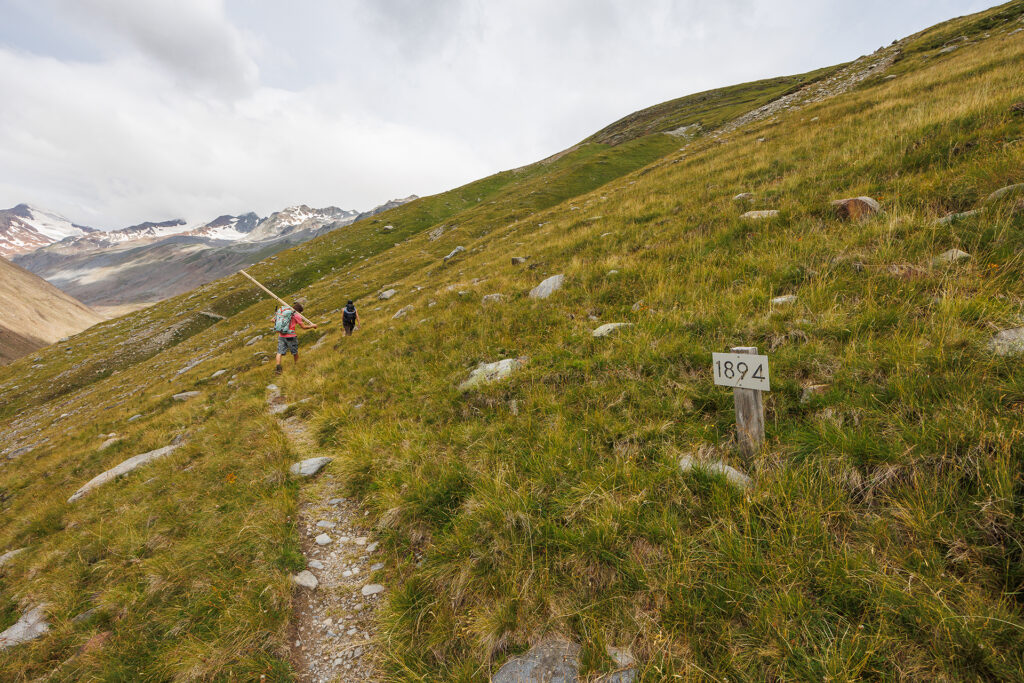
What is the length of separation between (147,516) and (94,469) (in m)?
6.86

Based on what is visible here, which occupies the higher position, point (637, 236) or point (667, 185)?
point (667, 185)

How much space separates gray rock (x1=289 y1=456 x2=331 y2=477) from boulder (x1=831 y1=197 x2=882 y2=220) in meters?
10.4

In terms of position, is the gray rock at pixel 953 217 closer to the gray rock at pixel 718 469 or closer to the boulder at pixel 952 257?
the boulder at pixel 952 257

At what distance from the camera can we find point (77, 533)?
19.6ft

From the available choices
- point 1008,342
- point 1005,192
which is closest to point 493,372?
point 1008,342

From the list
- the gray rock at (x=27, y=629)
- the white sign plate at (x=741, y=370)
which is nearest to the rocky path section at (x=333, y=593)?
the gray rock at (x=27, y=629)

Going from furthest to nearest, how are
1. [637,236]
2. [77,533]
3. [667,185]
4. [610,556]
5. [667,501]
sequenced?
[667,185] → [637,236] → [77,533] → [667,501] → [610,556]

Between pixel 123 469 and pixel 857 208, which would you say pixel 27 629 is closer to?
pixel 123 469

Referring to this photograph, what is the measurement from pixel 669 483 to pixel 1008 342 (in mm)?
3337

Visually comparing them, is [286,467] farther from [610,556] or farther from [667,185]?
[667,185]

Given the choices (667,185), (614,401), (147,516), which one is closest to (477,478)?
(614,401)

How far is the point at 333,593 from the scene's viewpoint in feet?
12.5

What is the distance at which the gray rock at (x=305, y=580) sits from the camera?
388 cm

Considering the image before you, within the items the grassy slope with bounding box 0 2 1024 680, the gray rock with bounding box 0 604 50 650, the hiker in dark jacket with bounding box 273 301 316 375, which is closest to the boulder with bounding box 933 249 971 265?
the grassy slope with bounding box 0 2 1024 680
